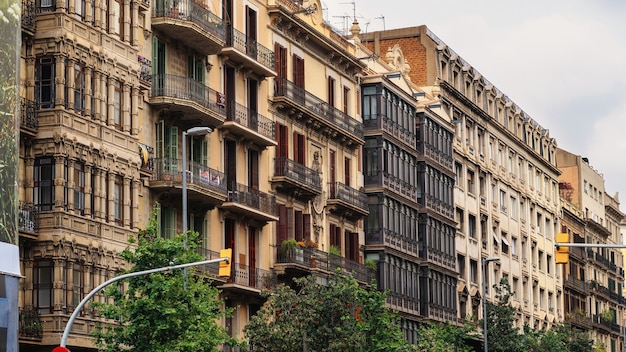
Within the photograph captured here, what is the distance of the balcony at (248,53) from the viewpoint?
6378 cm

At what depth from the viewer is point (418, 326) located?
84.6 metres

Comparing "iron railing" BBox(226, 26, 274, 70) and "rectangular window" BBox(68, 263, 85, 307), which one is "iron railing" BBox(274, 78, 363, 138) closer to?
"iron railing" BBox(226, 26, 274, 70)

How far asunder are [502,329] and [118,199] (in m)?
39.5

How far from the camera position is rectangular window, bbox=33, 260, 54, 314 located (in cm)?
4881

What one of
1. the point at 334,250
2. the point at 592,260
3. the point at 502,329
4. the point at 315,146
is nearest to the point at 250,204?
the point at 334,250

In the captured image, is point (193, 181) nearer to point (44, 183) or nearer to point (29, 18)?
point (44, 183)

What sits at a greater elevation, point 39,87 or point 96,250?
point 39,87

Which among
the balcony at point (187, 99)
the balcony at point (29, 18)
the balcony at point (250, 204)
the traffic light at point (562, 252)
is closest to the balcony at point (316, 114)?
the balcony at point (250, 204)

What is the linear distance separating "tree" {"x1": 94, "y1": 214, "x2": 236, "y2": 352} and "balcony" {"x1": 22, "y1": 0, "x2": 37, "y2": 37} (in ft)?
25.6

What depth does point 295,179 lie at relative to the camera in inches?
2712

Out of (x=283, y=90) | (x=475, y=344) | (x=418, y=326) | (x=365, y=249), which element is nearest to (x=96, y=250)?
(x=283, y=90)

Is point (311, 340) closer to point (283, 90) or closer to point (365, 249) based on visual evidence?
point (283, 90)

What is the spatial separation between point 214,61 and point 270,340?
40.2 ft

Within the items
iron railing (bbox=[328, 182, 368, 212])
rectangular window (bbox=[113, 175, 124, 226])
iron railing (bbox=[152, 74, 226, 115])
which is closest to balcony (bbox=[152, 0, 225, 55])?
iron railing (bbox=[152, 74, 226, 115])
